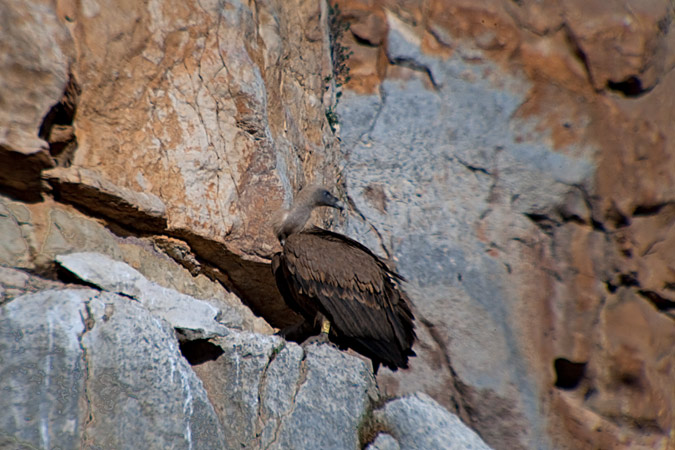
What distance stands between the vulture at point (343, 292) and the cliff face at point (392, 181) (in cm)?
25

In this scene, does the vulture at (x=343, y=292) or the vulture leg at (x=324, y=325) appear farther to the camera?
the vulture leg at (x=324, y=325)

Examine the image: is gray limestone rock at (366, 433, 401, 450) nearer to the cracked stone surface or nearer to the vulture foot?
the vulture foot

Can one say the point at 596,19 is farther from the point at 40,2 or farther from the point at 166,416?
the point at 166,416

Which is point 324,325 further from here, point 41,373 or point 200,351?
point 41,373

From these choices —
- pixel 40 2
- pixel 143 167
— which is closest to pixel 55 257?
pixel 143 167

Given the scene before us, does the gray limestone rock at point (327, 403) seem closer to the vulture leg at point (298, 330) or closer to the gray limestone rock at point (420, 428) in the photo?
the gray limestone rock at point (420, 428)

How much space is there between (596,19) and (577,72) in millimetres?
644

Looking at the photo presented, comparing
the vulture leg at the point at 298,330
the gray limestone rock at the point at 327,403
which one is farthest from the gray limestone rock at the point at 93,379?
the vulture leg at the point at 298,330

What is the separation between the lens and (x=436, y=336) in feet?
21.8

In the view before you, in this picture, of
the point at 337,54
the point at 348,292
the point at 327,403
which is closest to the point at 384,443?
the point at 327,403

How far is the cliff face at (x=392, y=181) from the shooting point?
11.9 feet

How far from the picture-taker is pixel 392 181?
6.98 m

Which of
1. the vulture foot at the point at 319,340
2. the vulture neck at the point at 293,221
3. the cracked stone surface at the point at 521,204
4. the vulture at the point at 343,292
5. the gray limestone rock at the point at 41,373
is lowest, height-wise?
the gray limestone rock at the point at 41,373

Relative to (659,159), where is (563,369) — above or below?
below
